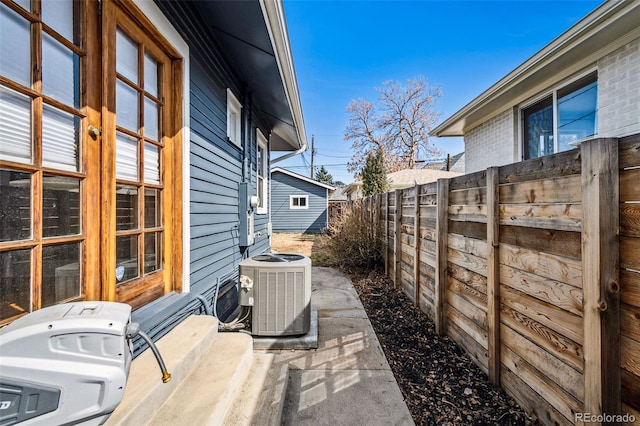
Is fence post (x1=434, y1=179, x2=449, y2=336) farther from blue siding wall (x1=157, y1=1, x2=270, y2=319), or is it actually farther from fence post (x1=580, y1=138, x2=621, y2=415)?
blue siding wall (x1=157, y1=1, x2=270, y2=319)

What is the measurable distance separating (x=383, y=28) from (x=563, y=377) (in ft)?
41.8

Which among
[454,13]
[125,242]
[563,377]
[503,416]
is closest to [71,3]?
[125,242]

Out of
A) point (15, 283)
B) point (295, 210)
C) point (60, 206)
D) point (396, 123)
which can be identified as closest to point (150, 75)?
point (60, 206)

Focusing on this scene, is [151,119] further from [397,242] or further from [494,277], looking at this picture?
[397,242]

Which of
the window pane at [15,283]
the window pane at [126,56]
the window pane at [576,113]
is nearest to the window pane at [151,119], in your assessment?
the window pane at [126,56]

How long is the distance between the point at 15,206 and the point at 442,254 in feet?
10.3

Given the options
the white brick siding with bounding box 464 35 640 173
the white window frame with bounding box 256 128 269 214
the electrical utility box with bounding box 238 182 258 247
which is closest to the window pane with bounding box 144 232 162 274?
the electrical utility box with bounding box 238 182 258 247

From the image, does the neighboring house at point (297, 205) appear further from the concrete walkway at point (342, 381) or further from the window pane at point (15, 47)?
the window pane at point (15, 47)

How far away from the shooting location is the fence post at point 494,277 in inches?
81.9

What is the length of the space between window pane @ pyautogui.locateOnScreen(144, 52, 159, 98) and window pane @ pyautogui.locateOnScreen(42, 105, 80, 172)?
2.39ft

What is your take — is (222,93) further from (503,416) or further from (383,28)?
(383,28)

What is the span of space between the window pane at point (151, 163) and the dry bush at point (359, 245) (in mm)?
4555

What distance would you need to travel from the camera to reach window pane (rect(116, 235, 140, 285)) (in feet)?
5.66

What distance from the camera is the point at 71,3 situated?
4.69 feet
